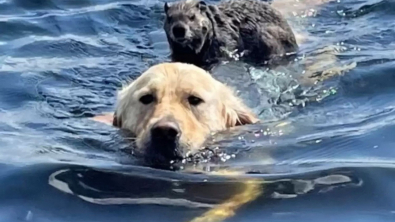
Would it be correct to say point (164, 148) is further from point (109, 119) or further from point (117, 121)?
point (109, 119)

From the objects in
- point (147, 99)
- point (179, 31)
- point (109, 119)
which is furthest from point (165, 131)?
point (179, 31)

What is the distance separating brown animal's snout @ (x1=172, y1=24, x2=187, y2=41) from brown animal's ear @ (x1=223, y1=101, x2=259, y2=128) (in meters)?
2.01

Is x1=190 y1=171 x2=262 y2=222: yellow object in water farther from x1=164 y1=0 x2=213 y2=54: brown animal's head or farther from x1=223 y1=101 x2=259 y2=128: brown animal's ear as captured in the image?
x1=164 y1=0 x2=213 y2=54: brown animal's head

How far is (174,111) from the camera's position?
223 inches

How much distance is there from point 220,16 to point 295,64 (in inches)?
40.7

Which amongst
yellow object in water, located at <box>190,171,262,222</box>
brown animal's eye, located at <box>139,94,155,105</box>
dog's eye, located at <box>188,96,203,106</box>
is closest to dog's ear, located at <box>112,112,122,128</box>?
brown animal's eye, located at <box>139,94,155,105</box>

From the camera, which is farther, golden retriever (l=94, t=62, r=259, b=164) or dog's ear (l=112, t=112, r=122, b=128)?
dog's ear (l=112, t=112, r=122, b=128)

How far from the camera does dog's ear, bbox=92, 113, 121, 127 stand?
6.36 m

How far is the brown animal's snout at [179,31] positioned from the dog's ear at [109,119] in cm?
181

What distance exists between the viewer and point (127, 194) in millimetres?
4781

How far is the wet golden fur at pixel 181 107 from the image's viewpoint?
5.62 m

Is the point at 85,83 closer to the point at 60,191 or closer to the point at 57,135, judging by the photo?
the point at 57,135

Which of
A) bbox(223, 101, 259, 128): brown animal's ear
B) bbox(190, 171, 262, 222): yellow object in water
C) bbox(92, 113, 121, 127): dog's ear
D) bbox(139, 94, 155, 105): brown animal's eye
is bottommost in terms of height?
bbox(92, 113, 121, 127): dog's ear

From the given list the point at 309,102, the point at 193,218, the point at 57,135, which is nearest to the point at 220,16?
the point at 309,102
